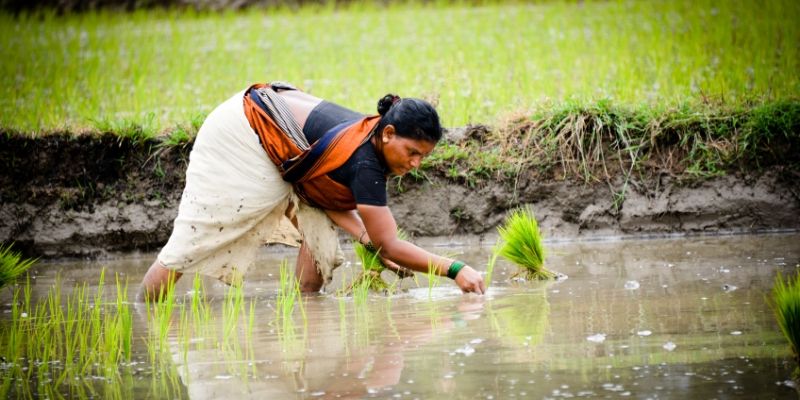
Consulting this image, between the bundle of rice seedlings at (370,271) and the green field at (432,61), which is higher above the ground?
the green field at (432,61)

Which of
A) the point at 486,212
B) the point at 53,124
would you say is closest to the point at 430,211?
the point at 486,212

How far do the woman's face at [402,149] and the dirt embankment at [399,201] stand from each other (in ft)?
7.56

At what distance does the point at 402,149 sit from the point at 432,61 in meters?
5.53

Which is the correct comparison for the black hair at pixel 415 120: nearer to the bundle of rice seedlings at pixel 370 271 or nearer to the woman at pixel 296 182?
the woman at pixel 296 182

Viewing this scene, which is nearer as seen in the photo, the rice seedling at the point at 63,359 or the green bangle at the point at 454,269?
the rice seedling at the point at 63,359

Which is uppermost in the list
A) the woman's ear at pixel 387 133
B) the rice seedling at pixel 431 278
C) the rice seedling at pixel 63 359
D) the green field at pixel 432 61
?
the green field at pixel 432 61

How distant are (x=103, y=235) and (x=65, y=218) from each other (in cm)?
30

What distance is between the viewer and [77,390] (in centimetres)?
322

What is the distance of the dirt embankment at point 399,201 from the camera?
643 centimetres

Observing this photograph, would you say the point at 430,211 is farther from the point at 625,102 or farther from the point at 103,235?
the point at 103,235

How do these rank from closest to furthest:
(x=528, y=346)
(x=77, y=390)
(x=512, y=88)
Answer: (x=77, y=390), (x=528, y=346), (x=512, y=88)

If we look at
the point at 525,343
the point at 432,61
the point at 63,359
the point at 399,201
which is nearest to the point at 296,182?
the point at 63,359

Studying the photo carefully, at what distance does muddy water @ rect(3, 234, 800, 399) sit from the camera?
9.84 ft

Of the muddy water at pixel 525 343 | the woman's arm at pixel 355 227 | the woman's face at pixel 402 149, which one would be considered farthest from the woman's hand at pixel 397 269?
the woman's face at pixel 402 149
